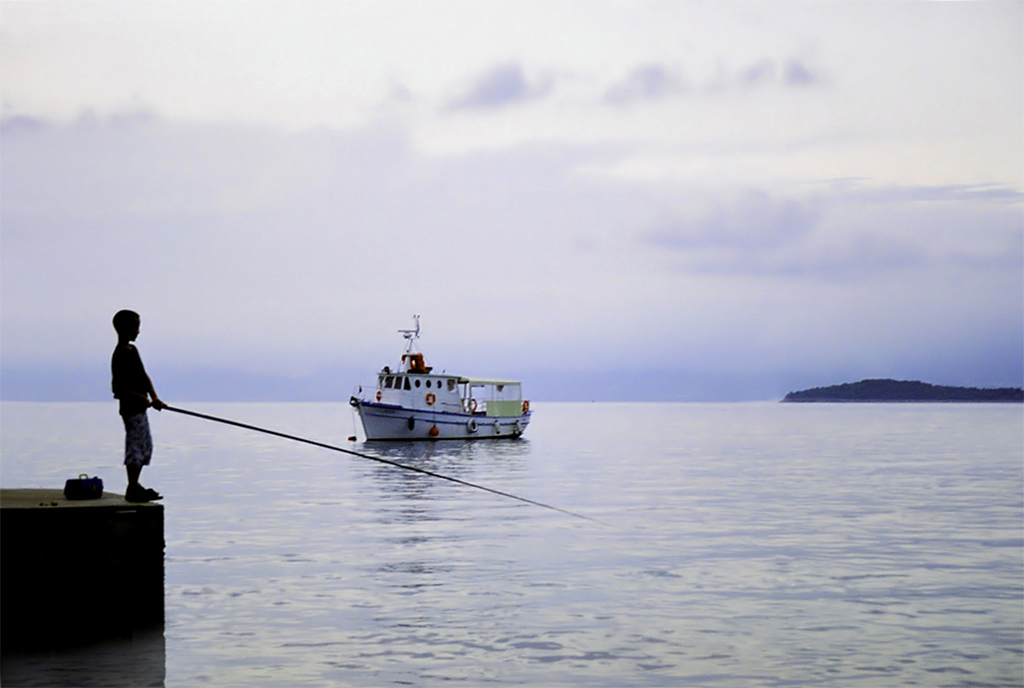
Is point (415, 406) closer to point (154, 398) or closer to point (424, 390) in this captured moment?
point (424, 390)

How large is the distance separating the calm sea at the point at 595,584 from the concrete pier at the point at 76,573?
0.92 feet

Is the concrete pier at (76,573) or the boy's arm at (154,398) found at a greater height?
the boy's arm at (154,398)

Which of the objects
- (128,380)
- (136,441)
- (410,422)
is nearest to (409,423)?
(410,422)

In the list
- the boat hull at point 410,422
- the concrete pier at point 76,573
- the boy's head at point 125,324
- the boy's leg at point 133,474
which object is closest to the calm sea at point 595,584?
the concrete pier at point 76,573

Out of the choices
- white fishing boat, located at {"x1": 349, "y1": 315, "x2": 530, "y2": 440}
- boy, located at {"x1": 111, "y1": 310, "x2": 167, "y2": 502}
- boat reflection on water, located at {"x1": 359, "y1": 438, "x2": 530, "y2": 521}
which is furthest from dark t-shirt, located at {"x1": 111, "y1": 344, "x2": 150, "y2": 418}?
white fishing boat, located at {"x1": 349, "y1": 315, "x2": 530, "y2": 440}

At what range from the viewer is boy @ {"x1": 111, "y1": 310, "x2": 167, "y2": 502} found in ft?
41.5

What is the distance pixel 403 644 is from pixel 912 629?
256 inches

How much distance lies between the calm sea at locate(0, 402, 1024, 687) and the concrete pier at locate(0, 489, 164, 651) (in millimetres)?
282

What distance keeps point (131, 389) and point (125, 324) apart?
725mm

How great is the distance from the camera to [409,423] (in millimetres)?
60562

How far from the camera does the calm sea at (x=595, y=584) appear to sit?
12.6 m

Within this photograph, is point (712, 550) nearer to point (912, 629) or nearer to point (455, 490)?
point (912, 629)

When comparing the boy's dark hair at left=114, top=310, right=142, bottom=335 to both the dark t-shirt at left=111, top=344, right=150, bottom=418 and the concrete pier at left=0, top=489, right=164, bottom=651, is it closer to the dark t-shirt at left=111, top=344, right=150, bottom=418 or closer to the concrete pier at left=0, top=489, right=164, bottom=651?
the dark t-shirt at left=111, top=344, right=150, bottom=418

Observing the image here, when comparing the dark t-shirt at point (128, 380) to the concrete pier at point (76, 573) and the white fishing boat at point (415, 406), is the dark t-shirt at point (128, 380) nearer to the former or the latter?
the concrete pier at point (76, 573)
